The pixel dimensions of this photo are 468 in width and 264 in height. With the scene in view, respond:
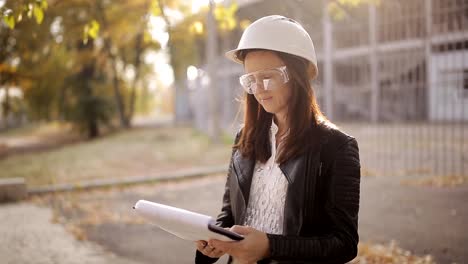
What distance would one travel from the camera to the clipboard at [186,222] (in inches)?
62.7

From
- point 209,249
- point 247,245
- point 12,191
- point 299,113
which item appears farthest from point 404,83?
point 247,245

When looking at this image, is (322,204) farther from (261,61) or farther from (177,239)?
(177,239)

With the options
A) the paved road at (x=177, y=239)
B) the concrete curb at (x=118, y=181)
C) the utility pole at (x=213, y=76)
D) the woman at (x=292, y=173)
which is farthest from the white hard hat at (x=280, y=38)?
the utility pole at (x=213, y=76)

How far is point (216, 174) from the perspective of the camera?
10.4 m

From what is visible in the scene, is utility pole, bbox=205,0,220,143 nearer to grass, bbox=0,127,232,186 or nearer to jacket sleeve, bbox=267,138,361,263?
grass, bbox=0,127,232,186

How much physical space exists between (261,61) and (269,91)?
132 mm

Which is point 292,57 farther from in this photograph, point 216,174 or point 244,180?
point 216,174

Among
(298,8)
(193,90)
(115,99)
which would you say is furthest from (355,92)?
(298,8)

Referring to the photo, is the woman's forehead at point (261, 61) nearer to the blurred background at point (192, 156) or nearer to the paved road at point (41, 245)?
the blurred background at point (192, 156)

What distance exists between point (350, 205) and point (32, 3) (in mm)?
2817

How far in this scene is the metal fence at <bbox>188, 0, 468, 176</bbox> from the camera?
27.4ft

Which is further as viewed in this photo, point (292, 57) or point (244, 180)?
point (244, 180)

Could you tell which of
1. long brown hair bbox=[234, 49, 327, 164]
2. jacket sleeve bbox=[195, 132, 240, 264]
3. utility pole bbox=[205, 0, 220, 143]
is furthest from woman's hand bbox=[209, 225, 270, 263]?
utility pole bbox=[205, 0, 220, 143]

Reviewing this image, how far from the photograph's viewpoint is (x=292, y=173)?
6.20 ft
